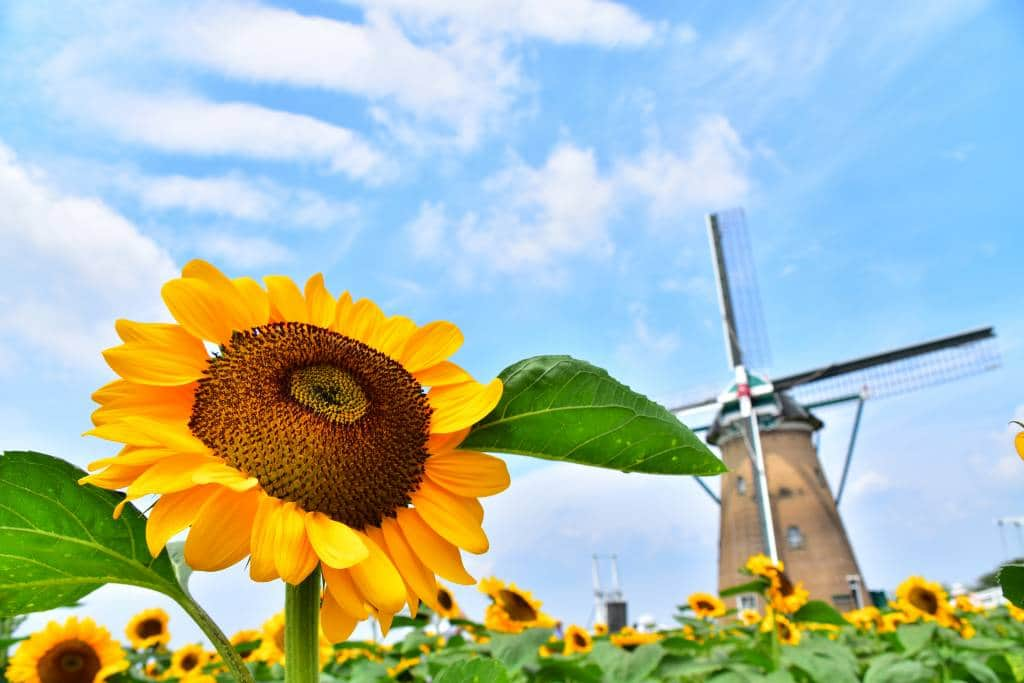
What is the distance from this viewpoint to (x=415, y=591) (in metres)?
1.11

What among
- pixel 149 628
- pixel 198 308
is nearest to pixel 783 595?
pixel 149 628

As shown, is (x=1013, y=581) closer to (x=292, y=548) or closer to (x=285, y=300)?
(x=292, y=548)

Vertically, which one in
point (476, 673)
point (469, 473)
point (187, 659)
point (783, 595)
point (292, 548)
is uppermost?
point (783, 595)

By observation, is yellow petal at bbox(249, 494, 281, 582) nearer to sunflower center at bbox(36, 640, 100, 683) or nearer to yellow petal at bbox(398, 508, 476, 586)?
yellow petal at bbox(398, 508, 476, 586)

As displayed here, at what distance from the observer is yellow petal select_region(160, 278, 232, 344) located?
3.85ft

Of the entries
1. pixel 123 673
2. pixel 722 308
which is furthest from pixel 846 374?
pixel 123 673

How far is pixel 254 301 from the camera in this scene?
4.09 ft

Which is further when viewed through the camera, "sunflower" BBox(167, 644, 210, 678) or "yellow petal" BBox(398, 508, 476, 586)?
"sunflower" BBox(167, 644, 210, 678)

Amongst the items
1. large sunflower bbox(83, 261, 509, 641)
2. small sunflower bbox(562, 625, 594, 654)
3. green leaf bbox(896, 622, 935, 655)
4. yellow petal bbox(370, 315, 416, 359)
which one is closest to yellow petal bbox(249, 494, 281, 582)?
large sunflower bbox(83, 261, 509, 641)

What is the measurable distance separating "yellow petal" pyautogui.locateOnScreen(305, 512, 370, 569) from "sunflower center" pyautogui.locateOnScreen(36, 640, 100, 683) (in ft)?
7.89

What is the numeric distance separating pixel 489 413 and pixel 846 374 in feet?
93.0

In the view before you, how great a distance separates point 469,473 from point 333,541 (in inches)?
9.3

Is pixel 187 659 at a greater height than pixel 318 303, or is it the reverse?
pixel 318 303

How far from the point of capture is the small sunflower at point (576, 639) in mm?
4398
